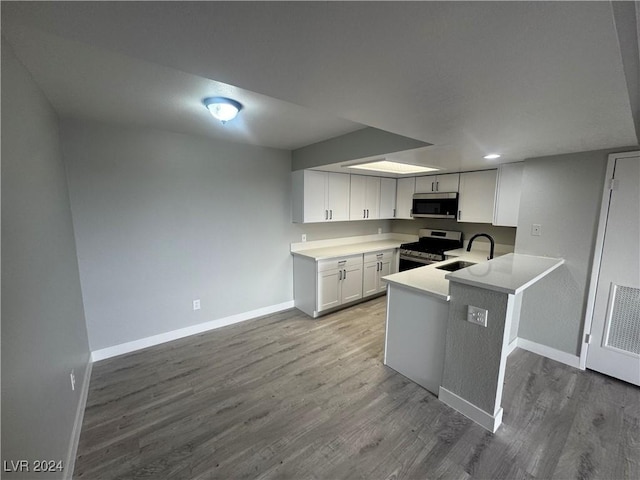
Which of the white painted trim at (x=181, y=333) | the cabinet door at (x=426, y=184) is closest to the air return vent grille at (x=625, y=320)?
the cabinet door at (x=426, y=184)

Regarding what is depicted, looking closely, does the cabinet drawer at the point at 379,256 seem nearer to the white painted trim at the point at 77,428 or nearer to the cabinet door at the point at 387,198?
the cabinet door at the point at 387,198

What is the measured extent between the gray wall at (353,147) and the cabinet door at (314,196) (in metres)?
0.20

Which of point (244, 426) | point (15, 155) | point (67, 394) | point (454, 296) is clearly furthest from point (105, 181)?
point (454, 296)

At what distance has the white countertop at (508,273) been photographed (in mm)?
1793

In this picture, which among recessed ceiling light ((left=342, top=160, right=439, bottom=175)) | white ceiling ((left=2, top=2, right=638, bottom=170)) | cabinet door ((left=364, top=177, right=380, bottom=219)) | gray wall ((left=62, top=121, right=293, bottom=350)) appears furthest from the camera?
cabinet door ((left=364, top=177, right=380, bottom=219))

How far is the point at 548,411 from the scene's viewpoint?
6.81ft

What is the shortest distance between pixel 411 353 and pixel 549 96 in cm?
211

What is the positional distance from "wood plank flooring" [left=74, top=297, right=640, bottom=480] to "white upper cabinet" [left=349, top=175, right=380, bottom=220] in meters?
2.15

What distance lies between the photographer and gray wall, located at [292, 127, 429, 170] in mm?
2428

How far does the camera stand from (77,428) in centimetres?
185

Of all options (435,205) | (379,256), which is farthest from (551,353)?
(379,256)

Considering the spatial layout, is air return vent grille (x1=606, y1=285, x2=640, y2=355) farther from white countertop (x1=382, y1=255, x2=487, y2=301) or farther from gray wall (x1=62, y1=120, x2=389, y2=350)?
gray wall (x1=62, y1=120, x2=389, y2=350)

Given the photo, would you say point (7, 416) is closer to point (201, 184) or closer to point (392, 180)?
point (201, 184)

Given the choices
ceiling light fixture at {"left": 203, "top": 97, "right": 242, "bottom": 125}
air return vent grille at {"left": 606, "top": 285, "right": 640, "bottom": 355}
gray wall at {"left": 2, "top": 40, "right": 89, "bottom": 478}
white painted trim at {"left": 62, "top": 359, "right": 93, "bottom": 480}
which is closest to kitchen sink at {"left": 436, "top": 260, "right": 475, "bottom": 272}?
air return vent grille at {"left": 606, "top": 285, "right": 640, "bottom": 355}
